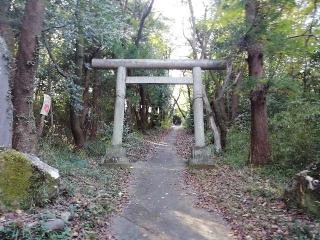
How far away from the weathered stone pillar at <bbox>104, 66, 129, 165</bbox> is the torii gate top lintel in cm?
26

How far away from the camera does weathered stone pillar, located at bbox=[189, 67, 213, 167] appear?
11.8 m

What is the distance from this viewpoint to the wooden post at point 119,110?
493 inches

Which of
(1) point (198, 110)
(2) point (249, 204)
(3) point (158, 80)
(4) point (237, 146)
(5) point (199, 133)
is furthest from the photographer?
(4) point (237, 146)

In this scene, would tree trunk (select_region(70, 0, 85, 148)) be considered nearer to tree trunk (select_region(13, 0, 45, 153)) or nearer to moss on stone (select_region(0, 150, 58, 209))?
tree trunk (select_region(13, 0, 45, 153))

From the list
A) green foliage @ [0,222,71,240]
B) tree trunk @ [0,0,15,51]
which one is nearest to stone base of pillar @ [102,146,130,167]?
tree trunk @ [0,0,15,51]

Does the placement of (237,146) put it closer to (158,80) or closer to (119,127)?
(158,80)

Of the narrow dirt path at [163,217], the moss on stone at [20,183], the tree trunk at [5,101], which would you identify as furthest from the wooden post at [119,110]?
the moss on stone at [20,183]

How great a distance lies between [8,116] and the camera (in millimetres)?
7406

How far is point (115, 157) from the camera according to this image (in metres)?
12.0

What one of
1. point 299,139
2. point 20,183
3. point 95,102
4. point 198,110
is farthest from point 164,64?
point 20,183

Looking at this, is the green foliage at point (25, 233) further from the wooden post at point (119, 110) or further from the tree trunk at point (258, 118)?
the wooden post at point (119, 110)

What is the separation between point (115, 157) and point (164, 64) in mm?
3730

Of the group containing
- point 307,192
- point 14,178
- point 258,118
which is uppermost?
point 258,118

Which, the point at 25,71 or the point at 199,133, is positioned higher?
the point at 25,71
